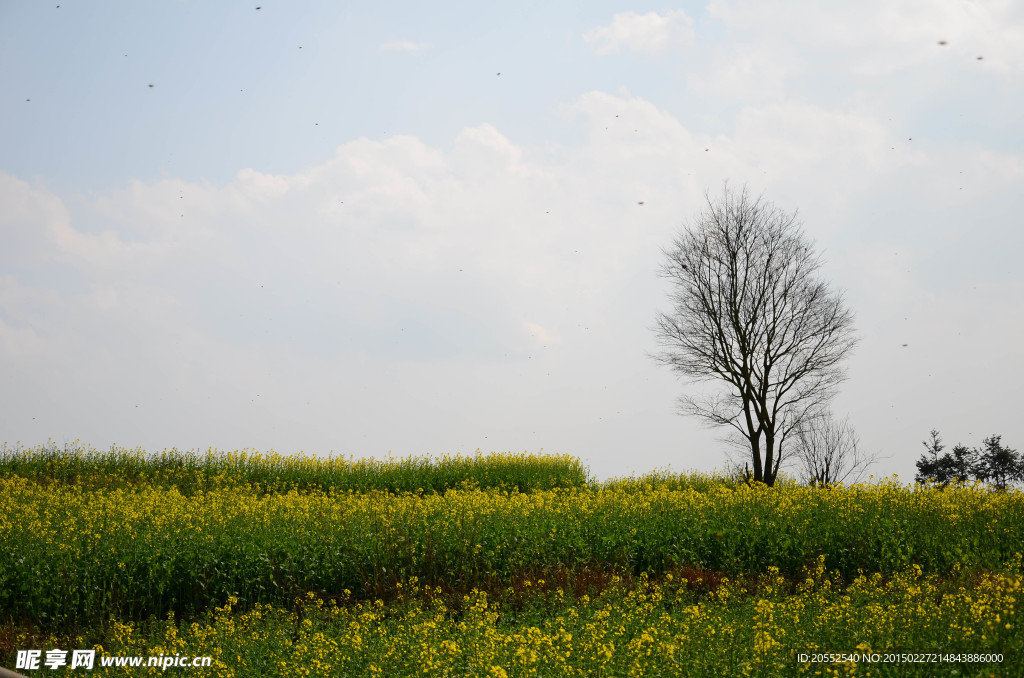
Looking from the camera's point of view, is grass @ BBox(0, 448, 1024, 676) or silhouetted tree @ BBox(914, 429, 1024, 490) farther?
silhouetted tree @ BBox(914, 429, 1024, 490)

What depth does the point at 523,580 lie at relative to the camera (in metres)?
9.02

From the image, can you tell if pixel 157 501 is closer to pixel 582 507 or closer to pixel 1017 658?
pixel 582 507

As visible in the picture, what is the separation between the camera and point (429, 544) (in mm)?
9539

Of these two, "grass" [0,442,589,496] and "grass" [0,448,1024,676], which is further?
"grass" [0,442,589,496]

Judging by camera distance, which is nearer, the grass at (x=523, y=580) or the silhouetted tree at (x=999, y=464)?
the grass at (x=523, y=580)

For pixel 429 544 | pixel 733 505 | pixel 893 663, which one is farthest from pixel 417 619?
pixel 733 505

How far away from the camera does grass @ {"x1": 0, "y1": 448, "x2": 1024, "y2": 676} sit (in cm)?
596

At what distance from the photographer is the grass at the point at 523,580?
5961 millimetres

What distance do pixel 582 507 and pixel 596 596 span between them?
10.9 ft

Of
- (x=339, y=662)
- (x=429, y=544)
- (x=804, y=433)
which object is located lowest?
(x=339, y=662)

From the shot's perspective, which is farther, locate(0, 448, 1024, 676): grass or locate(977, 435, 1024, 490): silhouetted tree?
locate(977, 435, 1024, 490): silhouetted tree

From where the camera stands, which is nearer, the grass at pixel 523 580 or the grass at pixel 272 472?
the grass at pixel 523 580

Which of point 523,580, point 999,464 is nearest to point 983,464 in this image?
point 999,464

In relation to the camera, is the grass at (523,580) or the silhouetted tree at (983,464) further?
the silhouetted tree at (983,464)
